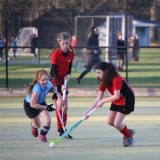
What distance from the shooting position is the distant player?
10586 millimetres

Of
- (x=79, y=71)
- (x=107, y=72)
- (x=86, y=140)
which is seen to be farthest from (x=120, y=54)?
(x=107, y=72)

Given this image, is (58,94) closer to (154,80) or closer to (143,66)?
(154,80)

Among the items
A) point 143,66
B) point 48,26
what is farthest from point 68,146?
point 48,26

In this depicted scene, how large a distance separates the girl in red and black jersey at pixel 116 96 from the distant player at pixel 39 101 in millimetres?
853

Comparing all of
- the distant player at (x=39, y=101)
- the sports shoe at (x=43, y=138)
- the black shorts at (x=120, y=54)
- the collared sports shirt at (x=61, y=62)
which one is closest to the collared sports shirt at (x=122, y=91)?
the distant player at (x=39, y=101)

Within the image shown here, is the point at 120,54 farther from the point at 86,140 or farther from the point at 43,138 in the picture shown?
the point at 43,138

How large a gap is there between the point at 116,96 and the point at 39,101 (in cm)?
139

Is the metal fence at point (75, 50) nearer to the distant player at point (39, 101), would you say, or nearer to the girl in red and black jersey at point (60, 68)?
the girl in red and black jersey at point (60, 68)

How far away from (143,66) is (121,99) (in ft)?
42.1

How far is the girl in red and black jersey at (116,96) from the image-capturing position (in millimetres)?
10047

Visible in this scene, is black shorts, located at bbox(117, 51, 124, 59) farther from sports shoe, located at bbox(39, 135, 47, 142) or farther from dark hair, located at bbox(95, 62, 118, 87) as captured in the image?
dark hair, located at bbox(95, 62, 118, 87)

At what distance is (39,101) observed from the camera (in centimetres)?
1080

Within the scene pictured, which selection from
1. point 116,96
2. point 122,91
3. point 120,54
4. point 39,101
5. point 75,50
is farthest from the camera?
point 75,50

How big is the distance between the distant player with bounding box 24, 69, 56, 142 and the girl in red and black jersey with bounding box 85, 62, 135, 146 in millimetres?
853
